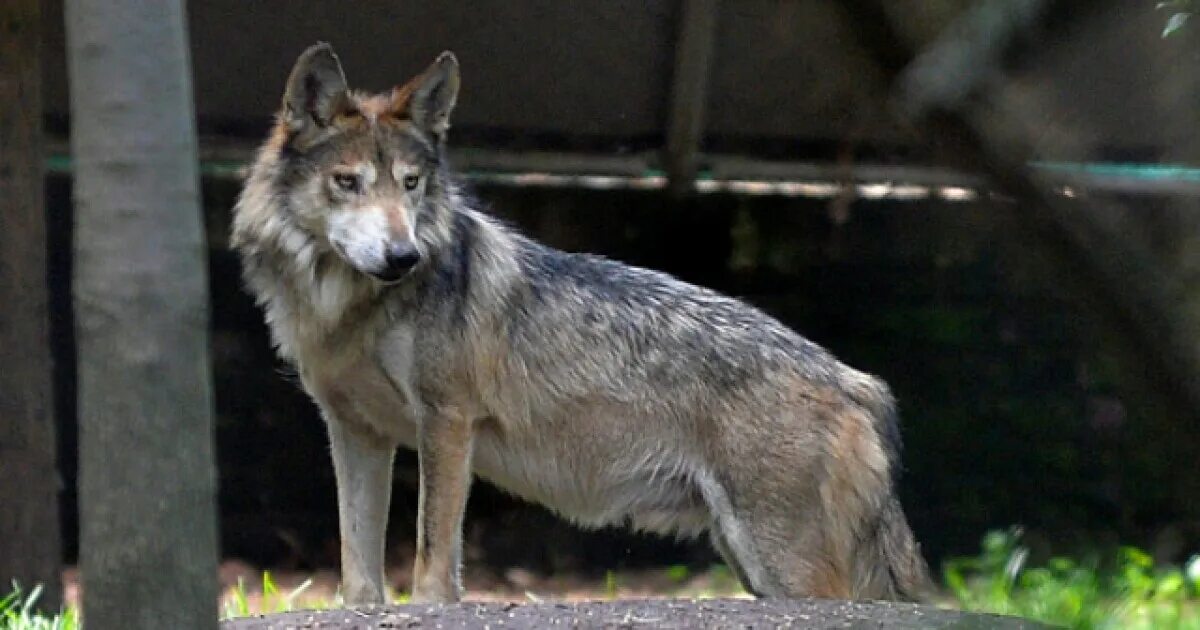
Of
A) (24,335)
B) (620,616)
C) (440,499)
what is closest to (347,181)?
(440,499)

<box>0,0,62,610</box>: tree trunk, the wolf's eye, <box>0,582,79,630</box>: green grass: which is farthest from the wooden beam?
<box>0,582,79,630</box>: green grass

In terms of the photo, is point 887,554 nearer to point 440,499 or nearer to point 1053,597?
point 440,499

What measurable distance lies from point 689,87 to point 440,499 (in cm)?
270

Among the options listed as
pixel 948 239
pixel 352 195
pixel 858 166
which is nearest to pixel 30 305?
pixel 352 195

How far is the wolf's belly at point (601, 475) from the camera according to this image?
4.78 meters

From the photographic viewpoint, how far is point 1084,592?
90.0 inches

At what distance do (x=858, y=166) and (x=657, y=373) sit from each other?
8.74ft

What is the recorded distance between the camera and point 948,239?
7555mm

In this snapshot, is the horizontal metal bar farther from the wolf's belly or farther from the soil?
the soil

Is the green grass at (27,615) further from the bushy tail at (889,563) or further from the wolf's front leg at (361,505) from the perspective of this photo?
the bushy tail at (889,563)

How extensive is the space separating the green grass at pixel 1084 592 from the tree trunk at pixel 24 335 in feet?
10.6

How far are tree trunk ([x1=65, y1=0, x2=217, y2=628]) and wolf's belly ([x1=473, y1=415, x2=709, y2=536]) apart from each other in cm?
252

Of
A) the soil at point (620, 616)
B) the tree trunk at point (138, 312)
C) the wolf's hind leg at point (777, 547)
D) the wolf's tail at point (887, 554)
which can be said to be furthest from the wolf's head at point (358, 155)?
the tree trunk at point (138, 312)

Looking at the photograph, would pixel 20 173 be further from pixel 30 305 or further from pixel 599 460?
pixel 599 460
